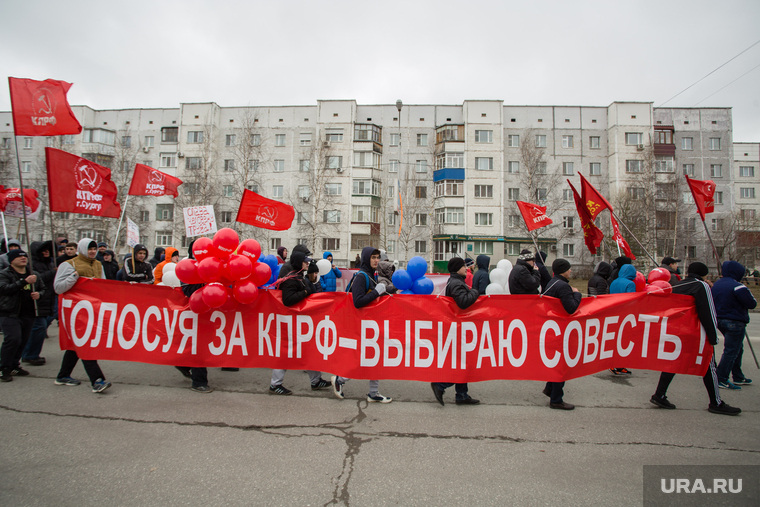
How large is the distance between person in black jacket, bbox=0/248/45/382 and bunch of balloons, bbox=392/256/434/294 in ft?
17.1

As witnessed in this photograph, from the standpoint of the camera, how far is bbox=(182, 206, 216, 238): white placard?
9.66m

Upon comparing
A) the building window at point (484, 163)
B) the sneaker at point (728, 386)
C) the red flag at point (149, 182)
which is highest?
the building window at point (484, 163)

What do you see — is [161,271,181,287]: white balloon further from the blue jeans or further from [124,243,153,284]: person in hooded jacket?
the blue jeans

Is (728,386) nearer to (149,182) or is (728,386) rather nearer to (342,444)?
(342,444)

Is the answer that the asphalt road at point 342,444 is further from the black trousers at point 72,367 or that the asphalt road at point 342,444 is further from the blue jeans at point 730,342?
the blue jeans at point 730,342

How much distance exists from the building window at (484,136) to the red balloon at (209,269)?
132ft

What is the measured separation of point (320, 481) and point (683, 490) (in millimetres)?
3005

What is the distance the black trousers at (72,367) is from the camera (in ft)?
16.9

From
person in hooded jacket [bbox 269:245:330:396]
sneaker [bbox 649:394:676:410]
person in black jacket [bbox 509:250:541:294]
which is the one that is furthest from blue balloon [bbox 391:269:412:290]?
sneaker [bbox 649:394:676:410]

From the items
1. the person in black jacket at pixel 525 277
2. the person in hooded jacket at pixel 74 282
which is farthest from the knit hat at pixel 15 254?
the person in black jacket at pixel 525 277

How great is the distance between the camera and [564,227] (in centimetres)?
4088

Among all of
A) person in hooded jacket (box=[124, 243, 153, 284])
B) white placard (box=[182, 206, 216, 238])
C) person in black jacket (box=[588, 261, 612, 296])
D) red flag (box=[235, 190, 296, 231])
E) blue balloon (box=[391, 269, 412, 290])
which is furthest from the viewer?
white placard (box=[182, 206, 216, 238])

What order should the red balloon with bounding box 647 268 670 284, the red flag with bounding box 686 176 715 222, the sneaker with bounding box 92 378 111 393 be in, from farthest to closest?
the red flag with bounding box 686 176 715 222 < the red balloon with bounding box 647 268 670 284 < the sneaker with bounding box 92 378 111 393

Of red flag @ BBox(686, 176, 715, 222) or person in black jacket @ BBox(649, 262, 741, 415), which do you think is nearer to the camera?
person in black jacket @ BBox(649, 262, 741, 415)
